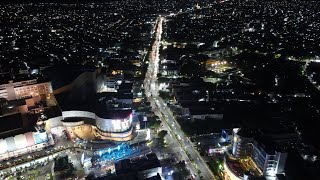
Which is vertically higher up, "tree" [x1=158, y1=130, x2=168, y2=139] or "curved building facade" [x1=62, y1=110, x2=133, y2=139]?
"curved building facade" [x1=62, y1=110, x2=133, y2=139]

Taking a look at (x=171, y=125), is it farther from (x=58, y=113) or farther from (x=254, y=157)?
(x=58, y=113)

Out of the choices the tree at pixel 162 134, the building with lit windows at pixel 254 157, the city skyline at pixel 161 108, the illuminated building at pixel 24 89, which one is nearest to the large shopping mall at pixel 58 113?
the illuminated building at pixel 24 89

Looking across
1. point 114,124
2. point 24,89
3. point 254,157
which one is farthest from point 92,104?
point 254,157

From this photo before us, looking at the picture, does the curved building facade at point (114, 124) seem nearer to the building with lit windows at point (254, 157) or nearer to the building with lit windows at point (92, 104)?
the building with lit windows at point (92, 104)

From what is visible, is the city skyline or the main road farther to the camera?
the main road

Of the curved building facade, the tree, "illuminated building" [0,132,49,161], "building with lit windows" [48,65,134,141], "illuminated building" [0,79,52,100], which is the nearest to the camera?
"illuminated building" [0,132,49,161]

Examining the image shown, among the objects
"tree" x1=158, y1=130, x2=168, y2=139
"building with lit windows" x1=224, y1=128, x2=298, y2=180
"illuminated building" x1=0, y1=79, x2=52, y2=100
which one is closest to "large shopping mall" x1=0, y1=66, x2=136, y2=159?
"illuminated building" x1=0, y1=79, x2=52, y2=100

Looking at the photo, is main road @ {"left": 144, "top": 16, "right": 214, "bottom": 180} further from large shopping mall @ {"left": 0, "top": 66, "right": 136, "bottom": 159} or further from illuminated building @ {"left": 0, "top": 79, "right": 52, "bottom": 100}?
illuminated building @ {"left": 0, "top": 79, "right": 52, "bottom": 100}

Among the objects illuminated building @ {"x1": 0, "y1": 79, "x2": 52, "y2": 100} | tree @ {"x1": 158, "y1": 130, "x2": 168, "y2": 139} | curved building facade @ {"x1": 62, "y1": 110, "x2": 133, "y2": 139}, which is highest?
illuminated building @ {"x1": 0, "y1": 79, "x2": 52, "y2": 100}

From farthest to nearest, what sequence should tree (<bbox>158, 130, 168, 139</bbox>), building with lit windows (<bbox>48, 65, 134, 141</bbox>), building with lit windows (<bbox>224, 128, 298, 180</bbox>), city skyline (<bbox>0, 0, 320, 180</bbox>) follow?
1. tree (<bbox>158, 130, 168, 139</bbox>)
2. building with lit windows (<bbox>48, 65, 134, 141</bbox>)
3. city skyline (<bbox>0, 0, 320, 180</bbox>)
4. building with lit windows (<bbox>224, 128, 298, 180</bbox>)
